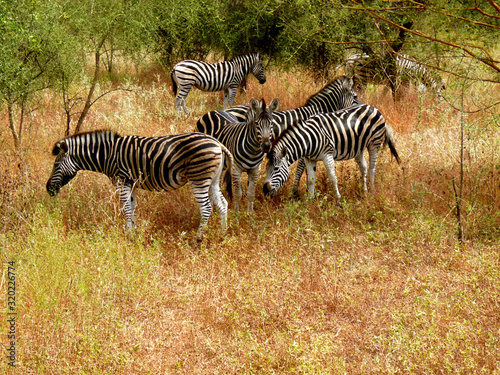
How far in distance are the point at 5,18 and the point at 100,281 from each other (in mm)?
3393

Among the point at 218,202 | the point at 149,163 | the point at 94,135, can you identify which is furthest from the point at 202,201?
the point at 94,135

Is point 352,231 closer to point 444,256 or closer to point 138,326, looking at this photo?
point 444,256

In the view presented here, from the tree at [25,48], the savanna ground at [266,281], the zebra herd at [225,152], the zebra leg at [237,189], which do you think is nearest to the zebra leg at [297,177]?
the zebra herd at [225,152]

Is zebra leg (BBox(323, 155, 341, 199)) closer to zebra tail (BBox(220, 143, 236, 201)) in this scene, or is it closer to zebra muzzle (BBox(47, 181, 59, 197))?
zebra tail (BBox(220, 143, 236, 201))

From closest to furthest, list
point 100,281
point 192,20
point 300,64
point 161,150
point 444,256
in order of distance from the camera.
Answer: point 100,281 < point 444,256 < point 161,150 < point 192,20 < point 300,64

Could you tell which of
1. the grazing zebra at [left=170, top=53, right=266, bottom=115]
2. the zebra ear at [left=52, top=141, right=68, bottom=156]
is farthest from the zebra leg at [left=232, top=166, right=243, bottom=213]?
the grazing zebra at [left=170, top=53, right=266, bottom=115]

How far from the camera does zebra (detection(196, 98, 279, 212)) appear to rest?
23.9ft

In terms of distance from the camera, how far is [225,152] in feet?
23.1

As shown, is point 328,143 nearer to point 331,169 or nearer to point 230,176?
point 331,169

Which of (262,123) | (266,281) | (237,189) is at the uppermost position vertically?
(262,123)

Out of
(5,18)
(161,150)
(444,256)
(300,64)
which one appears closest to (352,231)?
(444,256)

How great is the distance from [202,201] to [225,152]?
0.71m

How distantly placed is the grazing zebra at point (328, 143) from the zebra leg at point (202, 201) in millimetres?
1015

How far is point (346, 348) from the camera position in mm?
4863
